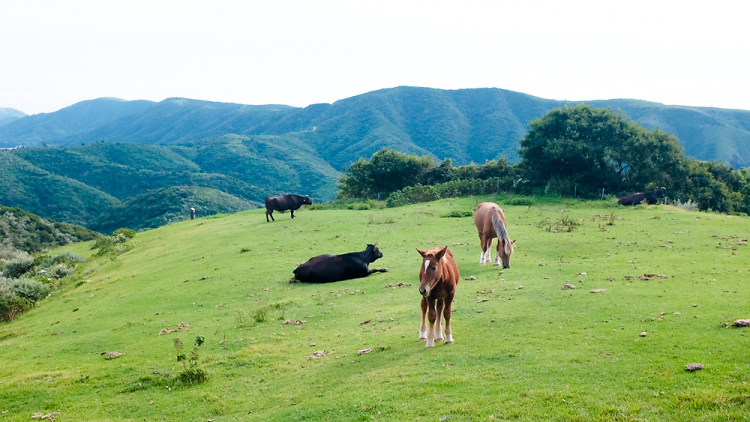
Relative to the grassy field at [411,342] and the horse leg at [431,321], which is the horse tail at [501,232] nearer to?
the grassy field at [411,342]

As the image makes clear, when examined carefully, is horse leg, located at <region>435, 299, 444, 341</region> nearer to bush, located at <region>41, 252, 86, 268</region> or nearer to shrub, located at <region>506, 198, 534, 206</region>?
shrub, located at <region>506, 198, 534, 206</region>

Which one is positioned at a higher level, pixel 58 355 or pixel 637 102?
pixel 637 102

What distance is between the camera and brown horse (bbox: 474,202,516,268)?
14195mm

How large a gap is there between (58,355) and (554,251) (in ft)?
50.8

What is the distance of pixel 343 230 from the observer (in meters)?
23.9

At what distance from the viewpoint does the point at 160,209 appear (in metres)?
67.2

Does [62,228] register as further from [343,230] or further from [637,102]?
[637,102]

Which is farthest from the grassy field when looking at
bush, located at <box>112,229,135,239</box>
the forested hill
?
the forested hill

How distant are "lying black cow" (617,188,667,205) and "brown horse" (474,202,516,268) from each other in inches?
787

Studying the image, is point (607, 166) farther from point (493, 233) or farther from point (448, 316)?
point (448, 316)

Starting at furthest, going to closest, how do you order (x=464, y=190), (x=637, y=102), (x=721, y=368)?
1. (x=637, y=102)
2. (x=464, y=190)
3. (x=721, y=368)

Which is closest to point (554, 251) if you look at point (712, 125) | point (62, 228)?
point (62, 228)

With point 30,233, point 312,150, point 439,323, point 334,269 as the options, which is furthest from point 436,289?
point 312,150

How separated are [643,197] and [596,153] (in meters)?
5.78
